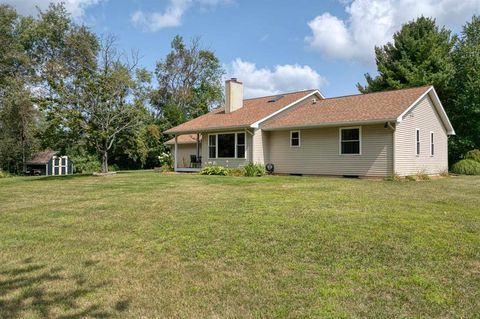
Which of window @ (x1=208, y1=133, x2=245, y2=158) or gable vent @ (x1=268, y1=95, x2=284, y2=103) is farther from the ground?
gable vent @ (x1=268, y1=95, x2=284, y2=103)

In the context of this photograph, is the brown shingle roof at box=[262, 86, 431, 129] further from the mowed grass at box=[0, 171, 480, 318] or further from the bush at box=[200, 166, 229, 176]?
the mowed grass at box=[0, 171, 480, 318]

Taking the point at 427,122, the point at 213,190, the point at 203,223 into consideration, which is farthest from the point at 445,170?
the point at 203,223

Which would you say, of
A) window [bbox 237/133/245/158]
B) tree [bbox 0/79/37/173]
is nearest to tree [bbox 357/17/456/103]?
window [bbox 237/133/245/158]

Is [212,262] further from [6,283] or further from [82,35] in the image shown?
[82,35]

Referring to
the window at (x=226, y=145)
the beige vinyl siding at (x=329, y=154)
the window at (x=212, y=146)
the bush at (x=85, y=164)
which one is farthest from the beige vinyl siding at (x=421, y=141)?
the bush at (x=85, y=164)

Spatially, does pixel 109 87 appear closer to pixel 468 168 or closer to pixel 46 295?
pixel 46 295

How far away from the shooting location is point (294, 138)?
18.8m

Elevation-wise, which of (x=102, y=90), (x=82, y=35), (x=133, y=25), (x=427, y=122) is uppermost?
(x=82, y=35)

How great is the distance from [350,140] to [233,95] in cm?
910

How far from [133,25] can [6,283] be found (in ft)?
73.8

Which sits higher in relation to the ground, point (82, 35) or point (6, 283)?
point (82, 35)

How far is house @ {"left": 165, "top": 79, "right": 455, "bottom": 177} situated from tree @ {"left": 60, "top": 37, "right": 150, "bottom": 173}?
330cm

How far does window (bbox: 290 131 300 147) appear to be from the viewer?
18.6 metres

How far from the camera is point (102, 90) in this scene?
2027cm
